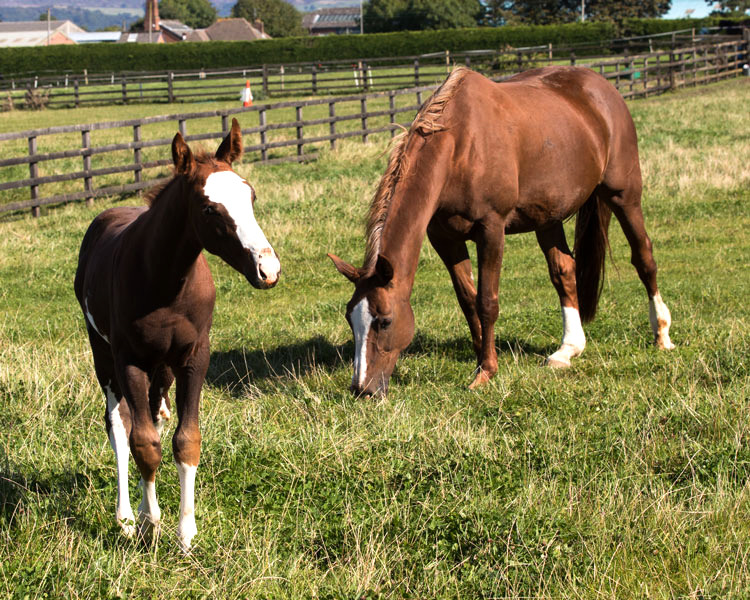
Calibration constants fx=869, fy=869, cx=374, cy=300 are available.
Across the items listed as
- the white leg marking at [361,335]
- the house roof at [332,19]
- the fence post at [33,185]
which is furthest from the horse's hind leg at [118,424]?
the house roof at [332,19]

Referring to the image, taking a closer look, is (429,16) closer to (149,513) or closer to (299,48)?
(299,48)

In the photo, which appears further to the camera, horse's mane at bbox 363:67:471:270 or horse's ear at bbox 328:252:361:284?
horse's mane at bbox 363:67:471:270

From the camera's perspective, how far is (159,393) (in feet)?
14.2

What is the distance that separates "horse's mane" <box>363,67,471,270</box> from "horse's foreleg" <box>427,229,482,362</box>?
0.88 meters

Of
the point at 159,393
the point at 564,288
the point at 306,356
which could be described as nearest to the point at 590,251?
the point at 564,288

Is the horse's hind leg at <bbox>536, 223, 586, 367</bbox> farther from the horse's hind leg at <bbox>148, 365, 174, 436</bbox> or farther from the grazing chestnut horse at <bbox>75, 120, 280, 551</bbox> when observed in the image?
the grazing chestnut horse at <bbox>75, 120, 280, 551</bbox>

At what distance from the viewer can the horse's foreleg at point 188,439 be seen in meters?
3.57

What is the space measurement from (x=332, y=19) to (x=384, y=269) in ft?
617

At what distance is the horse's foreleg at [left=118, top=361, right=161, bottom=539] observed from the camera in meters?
3.60

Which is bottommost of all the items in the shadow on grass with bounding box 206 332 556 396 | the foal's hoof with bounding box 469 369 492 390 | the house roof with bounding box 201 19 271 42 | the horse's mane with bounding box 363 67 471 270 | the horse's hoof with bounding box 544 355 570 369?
the shadow on grass with bounding box 206 332 556 396

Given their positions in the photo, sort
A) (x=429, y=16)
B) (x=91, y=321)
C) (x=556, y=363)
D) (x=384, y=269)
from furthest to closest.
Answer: (x=429, y=16) < (x=556, y=363) < (x=384, y=269) < (x=91, y=321)

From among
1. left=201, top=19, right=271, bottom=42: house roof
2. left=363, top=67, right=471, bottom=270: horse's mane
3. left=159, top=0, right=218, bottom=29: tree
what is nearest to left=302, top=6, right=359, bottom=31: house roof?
left=159, top=0, right=218, bottom=29: tree

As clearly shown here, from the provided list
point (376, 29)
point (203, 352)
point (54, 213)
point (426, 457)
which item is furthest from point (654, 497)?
point (376, 29)

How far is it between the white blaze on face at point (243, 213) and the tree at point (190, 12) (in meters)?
160
